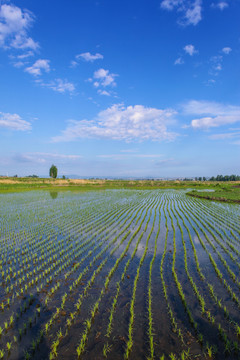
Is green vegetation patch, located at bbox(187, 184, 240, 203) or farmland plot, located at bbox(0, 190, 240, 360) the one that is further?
green vegetation patch, located at bbox(187, 184, 240, 203)

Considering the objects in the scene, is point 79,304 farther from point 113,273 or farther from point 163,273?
point 163,273

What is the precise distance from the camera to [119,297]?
4965mm

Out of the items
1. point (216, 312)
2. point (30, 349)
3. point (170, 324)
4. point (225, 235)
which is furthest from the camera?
point (225, 235)

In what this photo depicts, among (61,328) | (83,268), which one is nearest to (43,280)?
(83,268)

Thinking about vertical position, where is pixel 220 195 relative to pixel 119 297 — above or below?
above

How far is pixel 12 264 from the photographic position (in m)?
6.79

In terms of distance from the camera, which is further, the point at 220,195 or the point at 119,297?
the point at 220,195

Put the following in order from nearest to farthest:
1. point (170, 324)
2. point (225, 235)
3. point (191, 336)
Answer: point (191, 336)
point (170, 324)
point (225, 235)

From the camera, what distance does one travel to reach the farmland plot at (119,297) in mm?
3576

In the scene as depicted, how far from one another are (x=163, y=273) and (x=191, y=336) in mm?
2432

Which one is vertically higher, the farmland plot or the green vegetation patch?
the green vegetation patch

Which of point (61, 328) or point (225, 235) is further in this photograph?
point (225, 235)

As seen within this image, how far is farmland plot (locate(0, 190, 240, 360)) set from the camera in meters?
3.58

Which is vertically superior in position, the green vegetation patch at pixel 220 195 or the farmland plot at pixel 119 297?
the green vegetation patch at pixel 220 195
